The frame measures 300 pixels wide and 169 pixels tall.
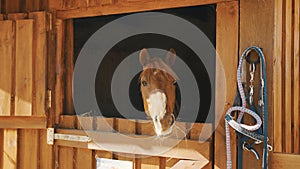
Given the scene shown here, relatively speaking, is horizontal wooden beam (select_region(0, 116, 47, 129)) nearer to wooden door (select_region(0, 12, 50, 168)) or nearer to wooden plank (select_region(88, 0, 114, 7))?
wooden door (select_region(0, 12, 50, 168))

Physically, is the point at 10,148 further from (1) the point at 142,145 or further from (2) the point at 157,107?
(2) the point at 157,107

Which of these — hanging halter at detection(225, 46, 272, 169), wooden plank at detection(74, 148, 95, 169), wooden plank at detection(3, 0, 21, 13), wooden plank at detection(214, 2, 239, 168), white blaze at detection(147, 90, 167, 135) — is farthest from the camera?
wooden plank at detection(3, 0, 21, 13)

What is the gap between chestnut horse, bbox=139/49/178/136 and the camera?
1731mm

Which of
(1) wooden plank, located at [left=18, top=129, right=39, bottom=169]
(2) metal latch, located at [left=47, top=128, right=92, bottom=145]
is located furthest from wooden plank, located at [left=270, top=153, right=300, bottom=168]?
(1) wooden plank, located at [left=18, top=129, right=39, bottom=169]

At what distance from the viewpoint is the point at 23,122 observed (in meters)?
2.09

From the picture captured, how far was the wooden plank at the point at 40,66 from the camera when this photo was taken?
79.9 inches

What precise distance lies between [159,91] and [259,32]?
1.95 feet

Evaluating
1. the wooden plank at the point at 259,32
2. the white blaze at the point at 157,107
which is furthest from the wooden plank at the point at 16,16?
the wooden plank at the point at 259,32

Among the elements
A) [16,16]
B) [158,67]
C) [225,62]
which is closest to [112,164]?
[158,67]

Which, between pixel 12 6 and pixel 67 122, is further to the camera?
pixel 12 6

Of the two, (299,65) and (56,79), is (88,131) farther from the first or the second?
(299,65)

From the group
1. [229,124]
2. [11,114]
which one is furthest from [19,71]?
[229,124]

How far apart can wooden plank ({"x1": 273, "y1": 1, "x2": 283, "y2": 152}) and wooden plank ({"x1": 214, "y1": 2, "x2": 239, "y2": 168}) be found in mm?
194

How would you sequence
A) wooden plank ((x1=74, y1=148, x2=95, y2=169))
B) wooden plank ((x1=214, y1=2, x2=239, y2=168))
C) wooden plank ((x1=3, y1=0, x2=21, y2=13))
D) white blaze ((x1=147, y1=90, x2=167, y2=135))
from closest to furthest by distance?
wooden plank ((x1=214, y1=2, x2=239, y2=168)), white blaze ((x1=147, y1=90, x2=167, y2=135)), wooden plank ((x1=74, y1=148, x2=95, y2=169)), wooden plank ((x1=3, y1=0, x2=21, y2=13))
